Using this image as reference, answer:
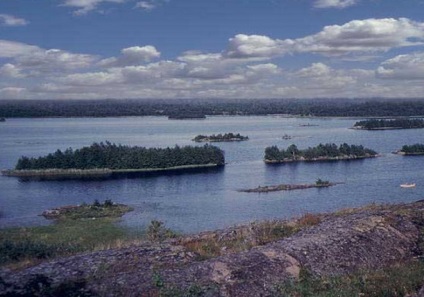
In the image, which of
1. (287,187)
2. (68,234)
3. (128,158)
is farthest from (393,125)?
(68,234)

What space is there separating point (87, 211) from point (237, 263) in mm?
34235

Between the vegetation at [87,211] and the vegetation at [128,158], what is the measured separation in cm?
2816

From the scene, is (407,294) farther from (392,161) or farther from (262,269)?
(392,161)

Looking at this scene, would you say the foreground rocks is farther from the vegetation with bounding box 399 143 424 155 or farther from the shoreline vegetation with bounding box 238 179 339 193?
the vegetation with bounding box 399 143 424 155

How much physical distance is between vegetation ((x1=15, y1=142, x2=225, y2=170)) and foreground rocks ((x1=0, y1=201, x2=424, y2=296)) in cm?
6122

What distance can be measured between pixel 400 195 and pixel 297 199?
832 centimetres

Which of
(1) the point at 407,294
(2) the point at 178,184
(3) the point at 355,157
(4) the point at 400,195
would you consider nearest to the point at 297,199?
(4) the point at 400,195

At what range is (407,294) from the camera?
26.7ft

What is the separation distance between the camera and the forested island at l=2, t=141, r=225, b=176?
72.1 m

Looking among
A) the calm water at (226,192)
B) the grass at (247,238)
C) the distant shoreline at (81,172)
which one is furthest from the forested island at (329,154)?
the grass at (247,238)

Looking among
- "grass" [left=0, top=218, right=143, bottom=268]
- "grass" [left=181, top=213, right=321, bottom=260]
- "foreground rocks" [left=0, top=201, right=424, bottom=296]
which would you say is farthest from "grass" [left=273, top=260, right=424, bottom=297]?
"grass" [left=0, top=218, right=143, bottom=268]

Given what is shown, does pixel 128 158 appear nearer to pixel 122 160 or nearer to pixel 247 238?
pixel 122 160

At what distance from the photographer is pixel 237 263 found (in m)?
9.74

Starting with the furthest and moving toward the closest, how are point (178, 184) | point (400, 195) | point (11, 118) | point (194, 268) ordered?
1. point (11, 118)
2. point (178, 184)
3. point (400, 195)
4. point (194, 268)
